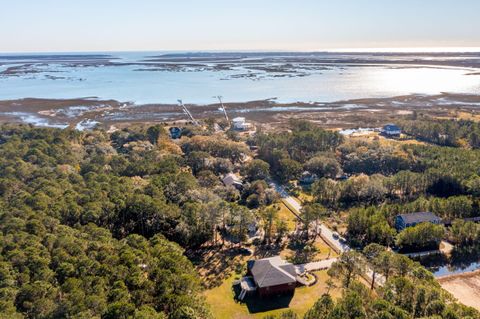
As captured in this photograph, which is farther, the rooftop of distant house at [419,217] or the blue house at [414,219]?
the rooftop of distant house at [419,217]

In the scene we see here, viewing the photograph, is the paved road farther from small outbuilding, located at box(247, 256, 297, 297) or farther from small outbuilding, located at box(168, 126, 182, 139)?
small outbuilding, located at box(168, 126, 182, 139)

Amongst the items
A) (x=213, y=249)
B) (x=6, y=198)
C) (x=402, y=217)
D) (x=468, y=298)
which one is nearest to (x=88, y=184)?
(x=6, y=198)

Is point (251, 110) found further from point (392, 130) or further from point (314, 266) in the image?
point (314, 266)

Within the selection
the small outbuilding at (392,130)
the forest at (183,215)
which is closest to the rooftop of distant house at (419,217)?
the forest at (183,215)

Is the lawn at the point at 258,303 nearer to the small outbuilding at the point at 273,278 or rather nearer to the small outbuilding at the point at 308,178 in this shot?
the small outbuilding at the point at 273,278

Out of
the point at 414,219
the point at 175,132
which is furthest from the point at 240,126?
the point at 414,219

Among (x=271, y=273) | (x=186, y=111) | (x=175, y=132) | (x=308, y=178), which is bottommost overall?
(x=271, y=273)
